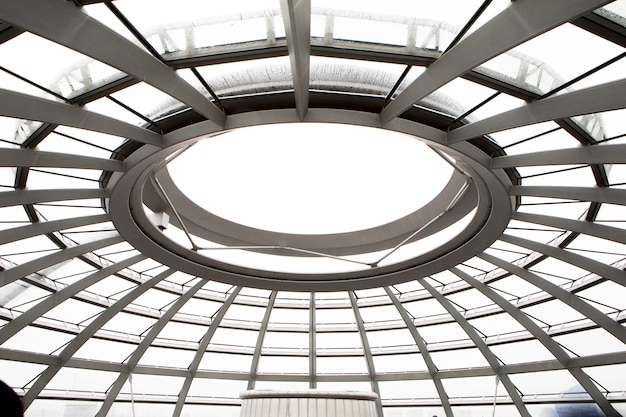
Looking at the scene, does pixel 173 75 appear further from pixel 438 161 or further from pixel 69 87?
pixel 438 161

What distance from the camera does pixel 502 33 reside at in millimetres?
8117

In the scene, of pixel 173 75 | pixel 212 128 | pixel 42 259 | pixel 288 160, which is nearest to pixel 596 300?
pixel 288 160

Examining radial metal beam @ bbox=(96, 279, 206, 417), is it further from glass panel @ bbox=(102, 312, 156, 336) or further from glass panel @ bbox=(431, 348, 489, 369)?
glass panel @ bbox=(431, 348, 489, 369)

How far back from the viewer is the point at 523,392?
30.2 metres

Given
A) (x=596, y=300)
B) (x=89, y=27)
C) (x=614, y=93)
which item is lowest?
(x=596, y=300)

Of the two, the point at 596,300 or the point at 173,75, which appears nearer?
the point at 173,75

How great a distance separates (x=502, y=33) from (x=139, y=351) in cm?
2919

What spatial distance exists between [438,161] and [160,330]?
20.9 metres

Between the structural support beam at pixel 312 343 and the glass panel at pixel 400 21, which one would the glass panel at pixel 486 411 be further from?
the glass panel at pixel 400 21

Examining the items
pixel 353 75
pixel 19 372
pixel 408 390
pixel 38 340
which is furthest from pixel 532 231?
pixel 19 372

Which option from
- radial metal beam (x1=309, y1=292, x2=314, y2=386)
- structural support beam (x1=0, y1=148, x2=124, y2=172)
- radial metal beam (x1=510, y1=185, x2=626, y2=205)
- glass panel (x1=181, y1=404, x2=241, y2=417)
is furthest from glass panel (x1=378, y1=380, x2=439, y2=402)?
structural support beam (x1=0, y1=148, x2=124, y2=172)

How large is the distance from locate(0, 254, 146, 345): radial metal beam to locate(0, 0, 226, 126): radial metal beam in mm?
13789

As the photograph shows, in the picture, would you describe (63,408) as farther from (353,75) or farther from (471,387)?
(353,75)

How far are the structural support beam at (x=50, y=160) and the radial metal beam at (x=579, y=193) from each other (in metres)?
13.4
